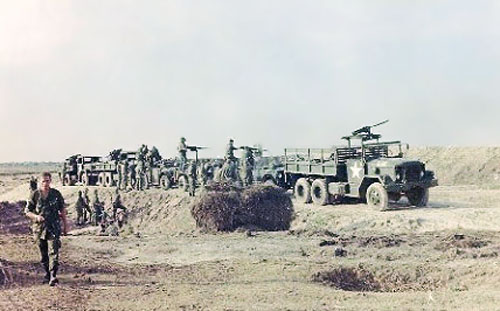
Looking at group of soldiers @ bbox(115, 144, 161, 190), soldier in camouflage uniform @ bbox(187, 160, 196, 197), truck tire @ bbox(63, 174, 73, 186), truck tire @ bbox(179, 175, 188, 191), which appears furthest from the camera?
truck tire @ bbox(63, 174, 73, 186)

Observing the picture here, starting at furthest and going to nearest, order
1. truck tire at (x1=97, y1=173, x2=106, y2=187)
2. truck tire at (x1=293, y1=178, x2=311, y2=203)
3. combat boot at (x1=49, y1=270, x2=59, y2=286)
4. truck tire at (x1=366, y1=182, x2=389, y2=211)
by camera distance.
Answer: truck tire at (x1=97, y1=173, x2=106, y2=187) < truck tire at (x1=293, y1=178, x2=311, y2=203) < truck tire at (x1=366, y1=182, x2=389, y2=211) < combat boot at (x1=49, y1=270, x2=59, y2=286)

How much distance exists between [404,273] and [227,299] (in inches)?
135

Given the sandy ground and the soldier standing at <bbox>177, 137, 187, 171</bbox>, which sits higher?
the soldier standing at <bbox>177, 137, 187, 171</bbox>

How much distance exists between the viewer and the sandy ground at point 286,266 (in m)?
8.23

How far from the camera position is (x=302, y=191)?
74.0ft

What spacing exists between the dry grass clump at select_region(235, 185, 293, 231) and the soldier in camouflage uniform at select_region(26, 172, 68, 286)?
884 centimetres

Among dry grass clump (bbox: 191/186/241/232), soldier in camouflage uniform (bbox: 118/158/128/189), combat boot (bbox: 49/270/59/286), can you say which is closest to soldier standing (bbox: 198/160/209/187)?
soldier in camouflage uniform (bbox: 118/158/128/189)

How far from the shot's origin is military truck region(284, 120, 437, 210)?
18938 mm

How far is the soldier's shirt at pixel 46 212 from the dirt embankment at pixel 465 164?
2775 centimetres

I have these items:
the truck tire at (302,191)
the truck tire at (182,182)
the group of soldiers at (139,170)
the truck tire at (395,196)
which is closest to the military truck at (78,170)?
the group of soldiers at (139,170)

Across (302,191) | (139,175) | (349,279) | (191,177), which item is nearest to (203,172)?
(191,177)

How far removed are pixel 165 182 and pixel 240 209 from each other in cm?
1015

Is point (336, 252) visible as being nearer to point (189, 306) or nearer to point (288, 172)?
point (189, 306)

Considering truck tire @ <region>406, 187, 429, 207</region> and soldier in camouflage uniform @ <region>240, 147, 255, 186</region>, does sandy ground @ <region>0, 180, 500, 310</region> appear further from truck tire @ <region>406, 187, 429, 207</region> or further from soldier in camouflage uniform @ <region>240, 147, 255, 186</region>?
soldier in camouflage uniform @ <region>240, 147, 255, 186</region>
